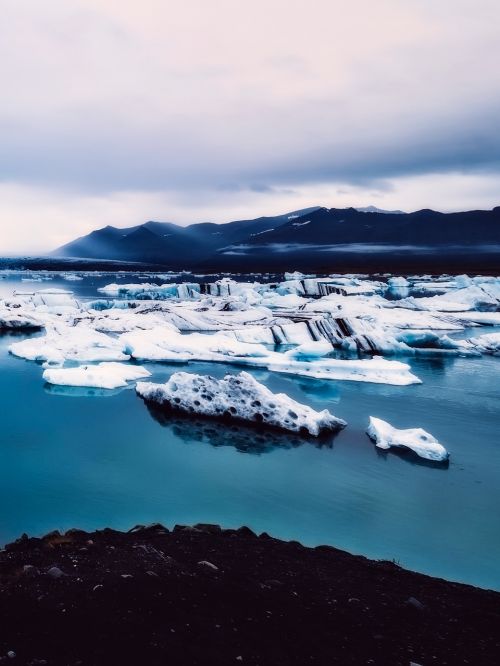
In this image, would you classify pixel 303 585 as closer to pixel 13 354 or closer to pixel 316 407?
pixel 316 407

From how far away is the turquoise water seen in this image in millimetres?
5355

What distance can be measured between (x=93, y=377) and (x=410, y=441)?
653cm

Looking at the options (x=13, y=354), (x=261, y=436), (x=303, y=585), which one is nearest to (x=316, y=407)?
(x=261, y=436)

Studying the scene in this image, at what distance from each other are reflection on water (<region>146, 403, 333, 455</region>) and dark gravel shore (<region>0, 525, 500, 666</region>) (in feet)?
10.7

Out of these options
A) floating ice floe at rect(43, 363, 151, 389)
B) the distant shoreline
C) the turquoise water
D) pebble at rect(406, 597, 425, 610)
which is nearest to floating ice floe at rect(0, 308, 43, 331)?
floating ice floe at rect(43, 363, 151, 389)

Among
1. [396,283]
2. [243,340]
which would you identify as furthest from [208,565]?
[396,283]

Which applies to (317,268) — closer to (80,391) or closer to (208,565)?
(80,391)

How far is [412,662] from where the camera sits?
8.99 feet

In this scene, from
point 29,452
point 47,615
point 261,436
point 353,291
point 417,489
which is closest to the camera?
point 47,615

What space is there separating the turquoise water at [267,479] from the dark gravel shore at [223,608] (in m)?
1.00

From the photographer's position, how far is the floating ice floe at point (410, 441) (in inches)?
289

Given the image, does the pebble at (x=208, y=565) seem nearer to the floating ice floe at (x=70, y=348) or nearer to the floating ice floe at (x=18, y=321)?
the floating ice floe at (x=70, y=348)

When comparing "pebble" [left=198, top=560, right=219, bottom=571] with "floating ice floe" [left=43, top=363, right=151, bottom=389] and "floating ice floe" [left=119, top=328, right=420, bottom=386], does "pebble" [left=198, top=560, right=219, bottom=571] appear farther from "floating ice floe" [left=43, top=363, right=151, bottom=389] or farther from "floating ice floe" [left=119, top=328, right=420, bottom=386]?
"floating ice floe" [left=119, top=328, right=420, bottom=386]

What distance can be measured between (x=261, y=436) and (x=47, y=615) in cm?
533
